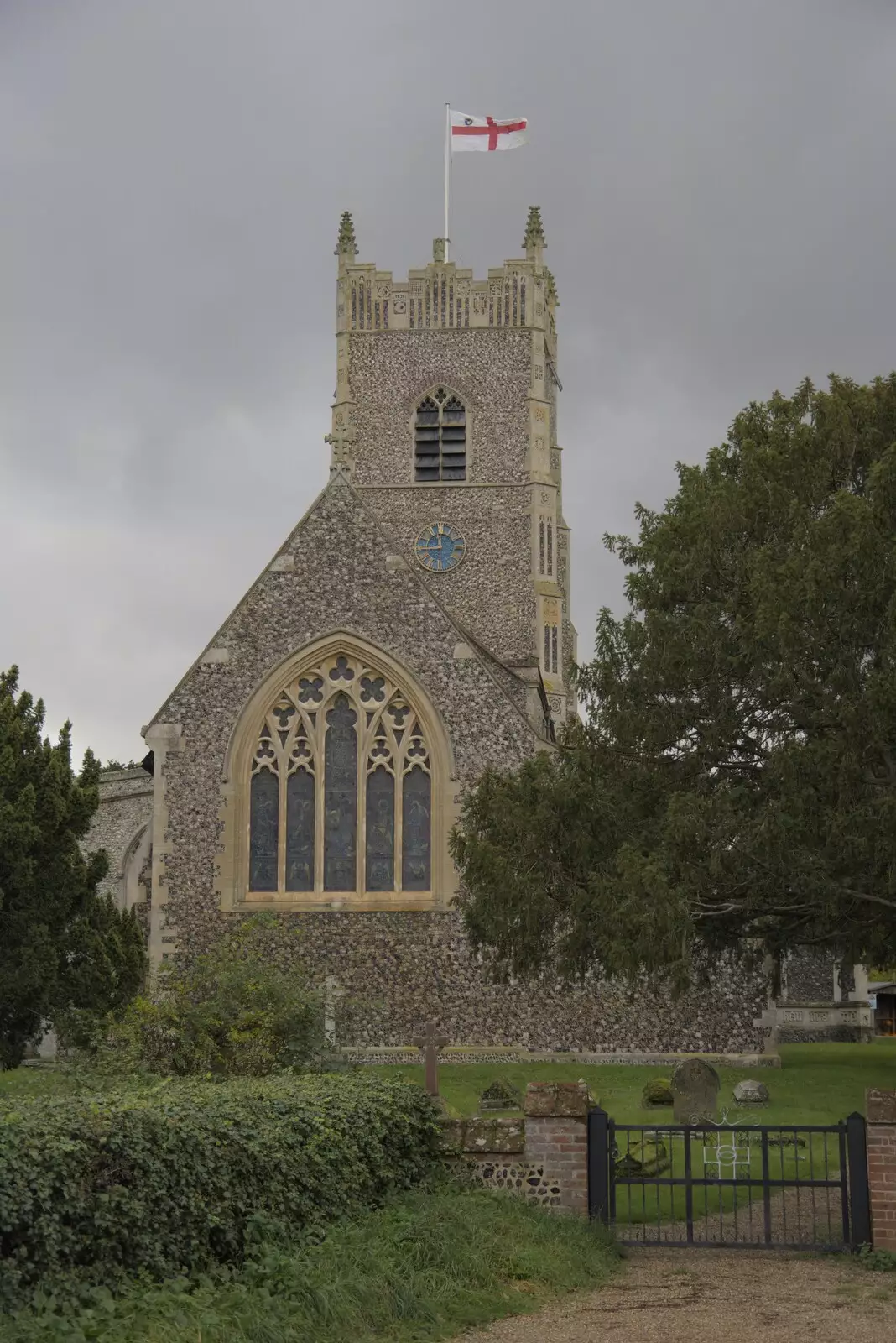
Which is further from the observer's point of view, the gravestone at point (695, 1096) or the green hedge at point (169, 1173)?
the gravestone at point (695, 1096)

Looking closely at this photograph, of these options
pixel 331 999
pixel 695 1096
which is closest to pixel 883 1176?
pixel 695 1096

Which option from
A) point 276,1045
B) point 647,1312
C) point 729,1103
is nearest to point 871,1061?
point 729,1103

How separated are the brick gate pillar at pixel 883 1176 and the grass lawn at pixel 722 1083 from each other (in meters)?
6.58

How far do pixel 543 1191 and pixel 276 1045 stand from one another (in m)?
5.68

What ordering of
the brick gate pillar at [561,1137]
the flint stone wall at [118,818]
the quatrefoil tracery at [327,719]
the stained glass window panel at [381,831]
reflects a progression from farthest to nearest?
the flint stone wall at [118,818] → the quatrefoil tracery at [327,719] → the stained glass window panel at [381,831] → the brick gate pillar at [561,1137]

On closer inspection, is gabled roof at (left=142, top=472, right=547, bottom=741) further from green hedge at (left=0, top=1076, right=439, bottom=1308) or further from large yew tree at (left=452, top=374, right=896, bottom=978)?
green hedge at (left=0, top=1076, right=439, bottom=1308)

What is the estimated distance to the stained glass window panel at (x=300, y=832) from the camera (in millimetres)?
25500

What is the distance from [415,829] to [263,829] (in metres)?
2.50

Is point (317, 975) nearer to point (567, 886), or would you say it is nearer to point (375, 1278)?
point (567, 886)

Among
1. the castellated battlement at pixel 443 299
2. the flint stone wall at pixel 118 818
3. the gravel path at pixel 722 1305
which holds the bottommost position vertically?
the gravel path at pixel 722 1305

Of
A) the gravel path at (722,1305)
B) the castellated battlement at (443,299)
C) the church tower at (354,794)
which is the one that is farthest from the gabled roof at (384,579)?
the castellated battlement at (443,299)

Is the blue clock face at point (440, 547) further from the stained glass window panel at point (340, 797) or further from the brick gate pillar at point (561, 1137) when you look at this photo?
the brick gate pillar at point (561, 1137)

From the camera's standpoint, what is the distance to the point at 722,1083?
22359 millimetres

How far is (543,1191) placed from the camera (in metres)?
12.0
